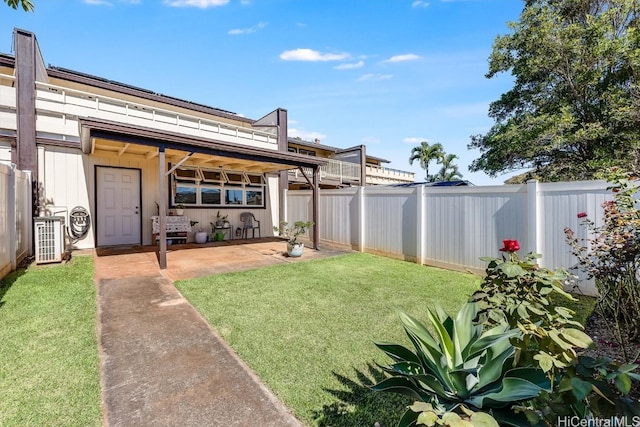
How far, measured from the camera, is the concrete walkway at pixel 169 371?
2.09 metres

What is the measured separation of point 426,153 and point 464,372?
28886 mm

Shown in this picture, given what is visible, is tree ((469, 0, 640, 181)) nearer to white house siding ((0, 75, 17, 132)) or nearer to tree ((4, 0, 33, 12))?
tree ((4, 0, 33, 12))

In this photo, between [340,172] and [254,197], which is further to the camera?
[340,172]

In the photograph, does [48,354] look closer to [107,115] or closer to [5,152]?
[5,152]

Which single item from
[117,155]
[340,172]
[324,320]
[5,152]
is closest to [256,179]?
[117,155]

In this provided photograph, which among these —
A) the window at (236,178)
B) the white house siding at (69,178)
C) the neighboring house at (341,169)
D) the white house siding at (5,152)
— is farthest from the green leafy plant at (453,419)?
the neighboring house at (341,169)

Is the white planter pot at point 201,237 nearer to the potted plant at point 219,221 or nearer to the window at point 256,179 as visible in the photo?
the potted plant at point 219,221

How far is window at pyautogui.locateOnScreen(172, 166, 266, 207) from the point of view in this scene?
10.0 metres

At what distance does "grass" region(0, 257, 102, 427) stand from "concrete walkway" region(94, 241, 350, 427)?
0.13 m

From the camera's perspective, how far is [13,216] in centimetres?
551

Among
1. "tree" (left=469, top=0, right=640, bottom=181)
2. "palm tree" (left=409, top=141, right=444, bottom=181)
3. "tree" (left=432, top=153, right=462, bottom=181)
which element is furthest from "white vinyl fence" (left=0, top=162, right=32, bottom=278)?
"tree" (left=432, top=153, right=462, bottom=181)

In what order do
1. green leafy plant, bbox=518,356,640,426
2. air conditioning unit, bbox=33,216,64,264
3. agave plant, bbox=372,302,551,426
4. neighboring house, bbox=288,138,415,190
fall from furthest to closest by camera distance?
1. neighboring house, bbox=288,138,415,190
2. air conditioning unit, bbox=33,216,64,264
3. agave plant, bbox=372,302,551,426
4. green leafy plant, bbox=518,356,640,426

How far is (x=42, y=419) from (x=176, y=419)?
896mm

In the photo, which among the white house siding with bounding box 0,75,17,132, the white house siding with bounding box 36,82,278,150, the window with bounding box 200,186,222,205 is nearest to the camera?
the white house siding with bounding box 0,75,17,132
